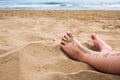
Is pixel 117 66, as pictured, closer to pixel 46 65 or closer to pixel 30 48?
pixel 46 65

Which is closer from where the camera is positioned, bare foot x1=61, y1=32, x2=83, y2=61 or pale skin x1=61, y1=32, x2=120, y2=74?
pale skin x1=61, y1=32, x2=120, y2=74

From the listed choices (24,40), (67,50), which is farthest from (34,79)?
(24,40)

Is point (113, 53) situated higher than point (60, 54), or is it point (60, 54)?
point (113, 53)

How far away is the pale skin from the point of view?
7.23 feet

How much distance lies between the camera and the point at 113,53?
7.55ft

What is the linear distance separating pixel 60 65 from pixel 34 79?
0.45 meters

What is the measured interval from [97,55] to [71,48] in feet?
1.27

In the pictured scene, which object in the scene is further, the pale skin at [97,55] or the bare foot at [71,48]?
the bare foot at [71,48]

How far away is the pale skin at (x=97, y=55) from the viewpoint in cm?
221

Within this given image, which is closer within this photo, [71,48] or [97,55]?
[97,55]

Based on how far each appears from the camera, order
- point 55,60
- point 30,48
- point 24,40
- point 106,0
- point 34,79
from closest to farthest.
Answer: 1. point 34,79
2. point 55,60
3. point 30,48
4. point 24,40
5. point 106,0

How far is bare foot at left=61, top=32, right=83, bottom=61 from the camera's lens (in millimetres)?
2630

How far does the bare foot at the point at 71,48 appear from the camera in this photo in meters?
2.63

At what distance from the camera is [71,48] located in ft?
9.00
